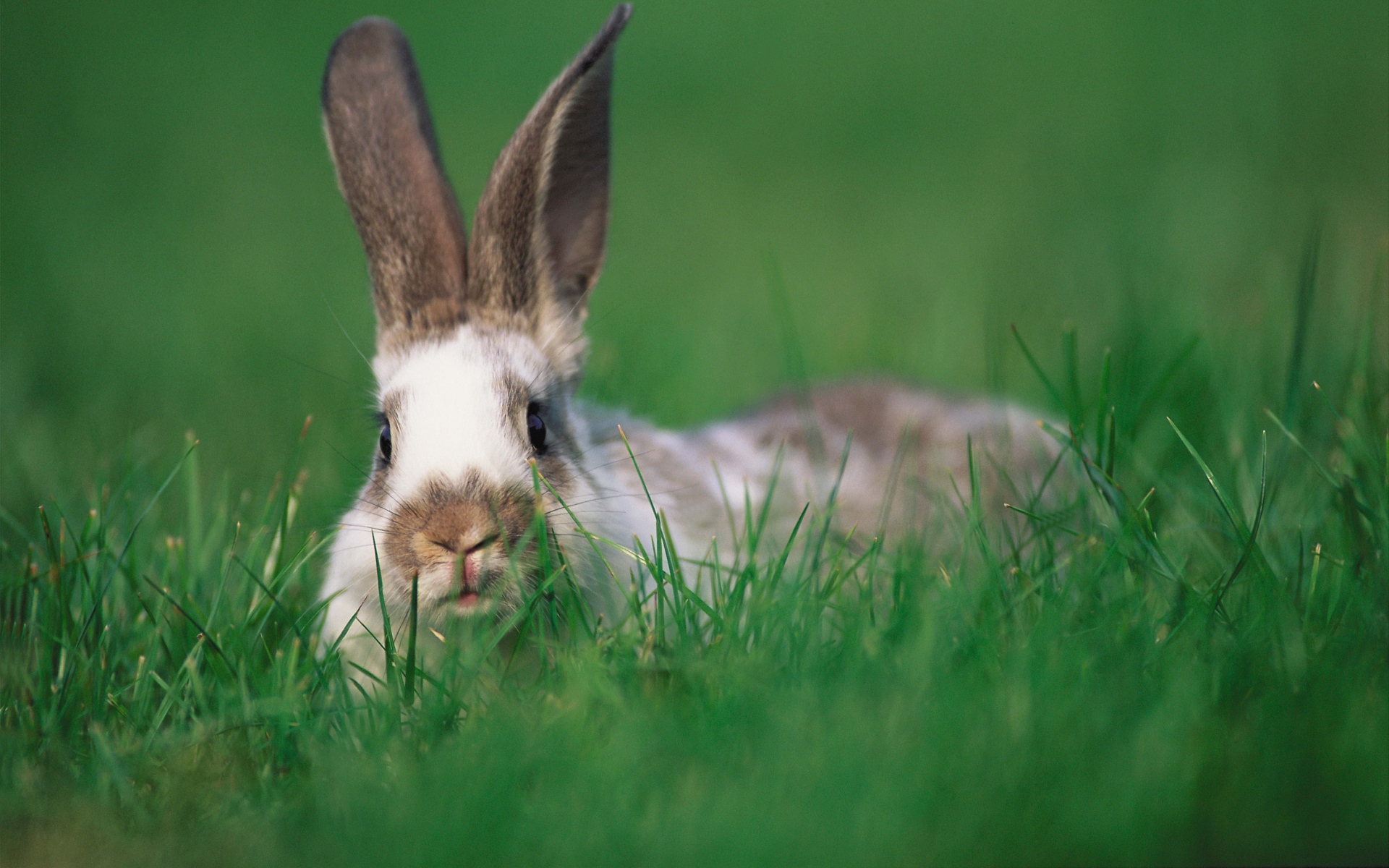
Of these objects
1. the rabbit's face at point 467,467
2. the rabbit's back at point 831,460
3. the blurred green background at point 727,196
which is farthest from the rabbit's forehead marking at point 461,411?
the blurred green background at point 727,196

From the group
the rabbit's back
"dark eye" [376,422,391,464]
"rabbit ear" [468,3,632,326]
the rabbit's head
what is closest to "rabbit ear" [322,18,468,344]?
the rabbit's head

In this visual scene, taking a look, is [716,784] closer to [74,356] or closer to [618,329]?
[618,329]

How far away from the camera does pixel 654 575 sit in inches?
96.7

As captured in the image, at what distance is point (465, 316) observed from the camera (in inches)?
126

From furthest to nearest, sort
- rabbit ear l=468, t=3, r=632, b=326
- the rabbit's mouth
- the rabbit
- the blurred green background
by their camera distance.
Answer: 1. the blurred green background
2. rabbit ear l=468, t=3, r=632, b=326
3. the rabbit
4. the rabbit's mouth

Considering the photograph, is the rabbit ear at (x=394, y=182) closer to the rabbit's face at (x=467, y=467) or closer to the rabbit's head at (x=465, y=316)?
the rabbit's head at (x=465, y=316)

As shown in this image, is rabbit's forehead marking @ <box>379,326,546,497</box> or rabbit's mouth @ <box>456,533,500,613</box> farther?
rabbit's forehead marking @ <box>379,326,546,497</box>

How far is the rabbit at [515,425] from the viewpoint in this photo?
2609 millimetres

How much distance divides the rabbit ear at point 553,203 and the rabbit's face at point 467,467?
0.15 metres

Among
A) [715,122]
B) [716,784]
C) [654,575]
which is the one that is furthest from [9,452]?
[715,122]

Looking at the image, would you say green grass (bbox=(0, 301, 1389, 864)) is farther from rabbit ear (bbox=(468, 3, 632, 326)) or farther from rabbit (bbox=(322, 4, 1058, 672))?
rabbit ear (bbox=(468, 3, 632, 326))

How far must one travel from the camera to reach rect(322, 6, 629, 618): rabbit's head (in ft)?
8.42

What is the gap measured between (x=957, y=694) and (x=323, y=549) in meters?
1.87

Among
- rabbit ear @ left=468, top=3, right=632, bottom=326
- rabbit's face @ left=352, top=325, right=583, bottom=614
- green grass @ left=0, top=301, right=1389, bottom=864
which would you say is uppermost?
rabbit ear @ left=468, top=3, right=632, bottom=326
